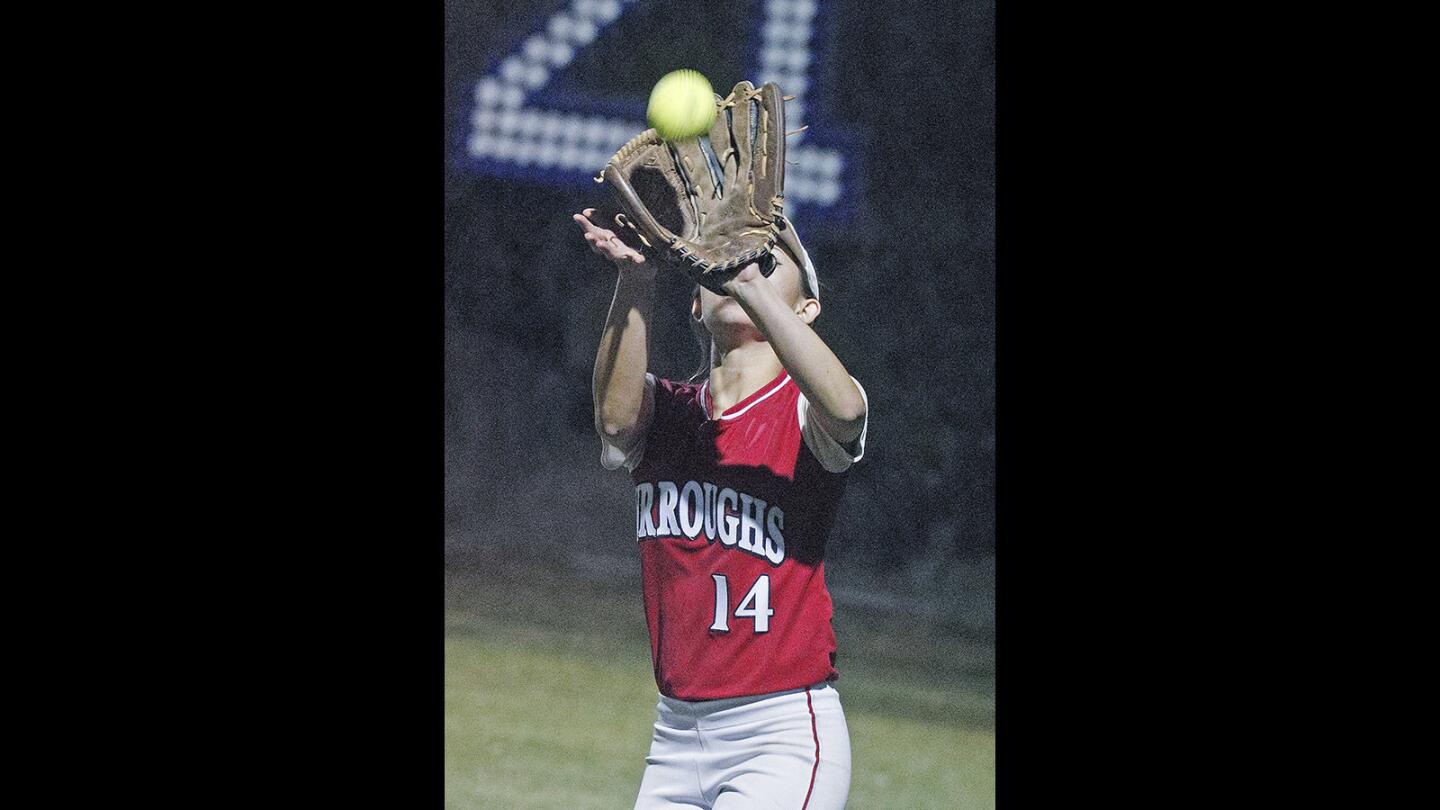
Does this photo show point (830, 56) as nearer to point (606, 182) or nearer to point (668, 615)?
point (606, 182)

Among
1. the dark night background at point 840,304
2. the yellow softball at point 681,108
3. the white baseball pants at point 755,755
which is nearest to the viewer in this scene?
the white baseball pants at point 755,755

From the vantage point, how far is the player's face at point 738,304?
4.12 metres

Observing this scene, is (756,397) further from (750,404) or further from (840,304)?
(840,304)

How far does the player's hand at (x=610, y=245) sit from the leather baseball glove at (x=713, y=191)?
0.04 m

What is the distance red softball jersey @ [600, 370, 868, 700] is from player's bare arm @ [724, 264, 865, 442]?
0.34ft

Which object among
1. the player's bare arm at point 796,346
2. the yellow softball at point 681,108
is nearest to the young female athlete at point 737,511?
the player's bare arm at point 796,346

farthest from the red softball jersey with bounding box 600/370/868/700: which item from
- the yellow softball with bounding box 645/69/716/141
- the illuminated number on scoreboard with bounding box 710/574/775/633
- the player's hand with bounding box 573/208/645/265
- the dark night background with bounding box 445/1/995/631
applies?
the yellow softball with bounding box 645/69/716/141

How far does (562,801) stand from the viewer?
423cm

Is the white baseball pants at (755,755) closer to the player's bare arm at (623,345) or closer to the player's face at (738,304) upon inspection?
the player's bare arm at (623,345)

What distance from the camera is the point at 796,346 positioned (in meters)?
3.91

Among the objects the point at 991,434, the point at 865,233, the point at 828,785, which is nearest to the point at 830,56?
the point at 865,233

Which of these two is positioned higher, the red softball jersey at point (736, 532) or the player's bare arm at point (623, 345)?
the player's bare arm at point (623, 345)

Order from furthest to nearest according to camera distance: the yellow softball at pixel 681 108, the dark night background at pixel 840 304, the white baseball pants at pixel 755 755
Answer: the dark night background at pixel 840 304
the yellow softball at pixel 681 108
the white baseball pants at pixel 755 755

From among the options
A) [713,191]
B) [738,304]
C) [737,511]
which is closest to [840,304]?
[738,304]
